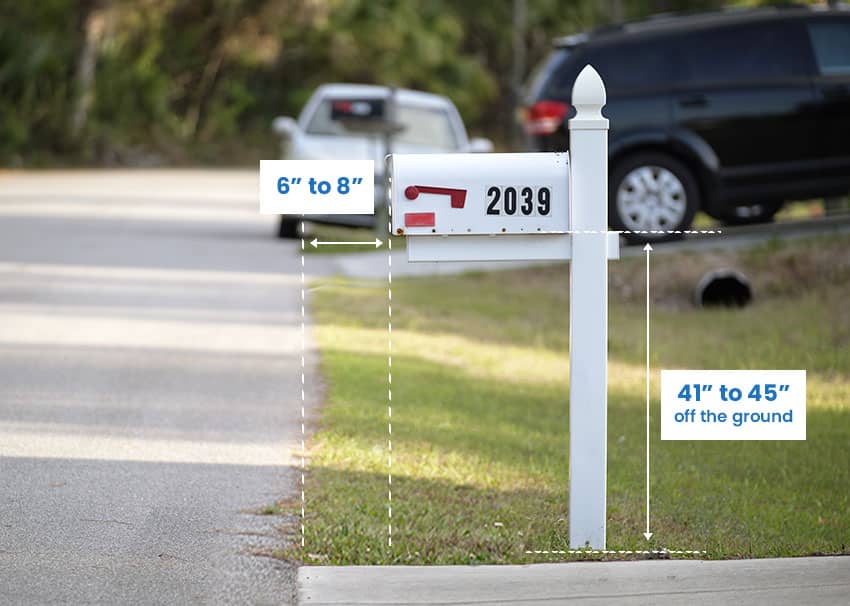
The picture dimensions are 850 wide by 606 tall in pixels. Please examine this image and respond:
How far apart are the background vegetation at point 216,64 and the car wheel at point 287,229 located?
18132mm

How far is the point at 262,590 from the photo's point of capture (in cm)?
554

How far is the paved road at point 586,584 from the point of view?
17.9 ft

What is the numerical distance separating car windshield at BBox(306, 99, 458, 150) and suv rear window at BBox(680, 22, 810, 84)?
4.75m

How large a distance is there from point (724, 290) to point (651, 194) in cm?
138

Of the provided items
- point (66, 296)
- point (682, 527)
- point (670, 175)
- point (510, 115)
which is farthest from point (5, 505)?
point (510, 115)

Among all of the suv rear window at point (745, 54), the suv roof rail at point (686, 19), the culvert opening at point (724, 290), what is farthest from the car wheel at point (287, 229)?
the culvert opening at point (724, 290)

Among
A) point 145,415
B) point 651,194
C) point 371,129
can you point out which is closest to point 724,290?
point 651,194

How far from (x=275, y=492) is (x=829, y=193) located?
9.72 meters

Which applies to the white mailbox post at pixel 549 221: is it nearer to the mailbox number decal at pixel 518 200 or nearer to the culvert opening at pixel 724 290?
the mailbox number decal at pixel 518 200

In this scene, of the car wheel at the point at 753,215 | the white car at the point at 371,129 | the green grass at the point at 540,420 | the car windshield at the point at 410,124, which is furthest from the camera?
the car windshield at the point at 410,124

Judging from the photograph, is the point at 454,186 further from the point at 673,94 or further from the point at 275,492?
the point at 673,94

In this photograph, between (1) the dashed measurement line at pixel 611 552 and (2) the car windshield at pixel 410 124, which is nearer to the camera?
(1) the dashed measurement line at pixel 611 552

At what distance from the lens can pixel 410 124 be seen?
785 inches

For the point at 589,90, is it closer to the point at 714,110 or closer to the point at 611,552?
the point at 611,552
